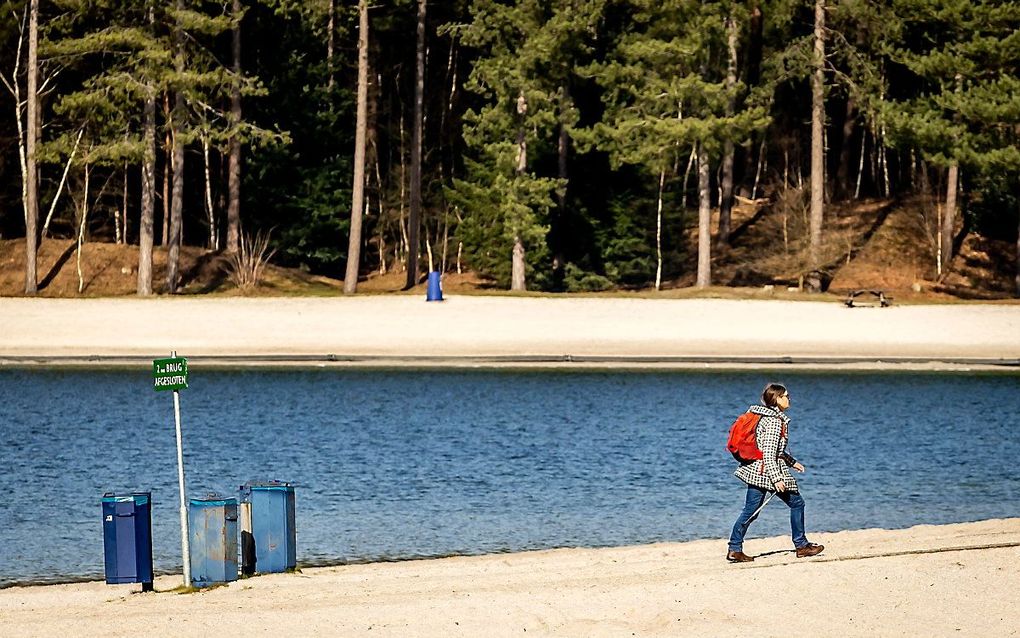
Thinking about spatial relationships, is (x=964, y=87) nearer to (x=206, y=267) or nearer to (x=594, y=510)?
(x=206, y=267)

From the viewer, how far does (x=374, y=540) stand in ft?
52.3

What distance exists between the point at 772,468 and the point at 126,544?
17.1 feet

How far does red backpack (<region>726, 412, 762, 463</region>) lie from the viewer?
1309 centimetres

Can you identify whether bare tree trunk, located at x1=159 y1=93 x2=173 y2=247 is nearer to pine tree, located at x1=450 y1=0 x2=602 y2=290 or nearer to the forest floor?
the forest floor

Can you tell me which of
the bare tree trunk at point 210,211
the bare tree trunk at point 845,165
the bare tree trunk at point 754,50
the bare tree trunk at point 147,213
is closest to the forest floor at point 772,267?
the bare tree trunk at point 147,213

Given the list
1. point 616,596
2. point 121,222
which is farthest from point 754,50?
point 616,596

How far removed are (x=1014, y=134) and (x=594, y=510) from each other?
115ft

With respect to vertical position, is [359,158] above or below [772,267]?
above

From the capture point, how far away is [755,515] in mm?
13344

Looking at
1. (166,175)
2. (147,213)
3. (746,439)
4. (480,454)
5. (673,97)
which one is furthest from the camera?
(166,175)

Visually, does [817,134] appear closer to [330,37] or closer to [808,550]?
[330,37]

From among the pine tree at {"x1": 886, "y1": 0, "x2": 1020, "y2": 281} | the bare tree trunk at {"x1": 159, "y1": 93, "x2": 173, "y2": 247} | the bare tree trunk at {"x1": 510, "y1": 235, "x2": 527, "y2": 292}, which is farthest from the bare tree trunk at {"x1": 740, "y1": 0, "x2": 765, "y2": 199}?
the bare tree trunk at {"x1": 159, "y1": 93, "x2": 173, "y2": 247}

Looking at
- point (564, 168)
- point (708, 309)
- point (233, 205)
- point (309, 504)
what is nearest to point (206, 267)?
point (233, 205)

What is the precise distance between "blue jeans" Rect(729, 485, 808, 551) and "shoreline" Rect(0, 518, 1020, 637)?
9.1 inches
